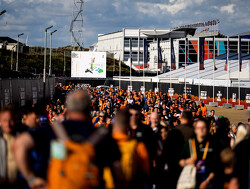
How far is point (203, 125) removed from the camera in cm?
568

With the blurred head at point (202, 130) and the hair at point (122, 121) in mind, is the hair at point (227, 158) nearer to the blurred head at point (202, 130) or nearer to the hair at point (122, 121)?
the blurred head at point (202, 130)

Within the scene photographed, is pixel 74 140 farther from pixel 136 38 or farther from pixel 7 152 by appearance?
pixel 136 38

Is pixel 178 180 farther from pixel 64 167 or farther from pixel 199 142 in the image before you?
pixel 64 167

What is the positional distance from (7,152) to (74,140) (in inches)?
55.2

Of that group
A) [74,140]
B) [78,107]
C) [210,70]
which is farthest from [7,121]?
[210,70]

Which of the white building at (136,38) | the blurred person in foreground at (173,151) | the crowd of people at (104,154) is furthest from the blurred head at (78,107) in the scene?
the white building at (136,38)

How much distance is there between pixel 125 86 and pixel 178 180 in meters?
52.8

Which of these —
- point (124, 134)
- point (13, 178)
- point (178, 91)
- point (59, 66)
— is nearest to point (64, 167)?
point (124, 134)

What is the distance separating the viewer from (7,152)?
4621 mm

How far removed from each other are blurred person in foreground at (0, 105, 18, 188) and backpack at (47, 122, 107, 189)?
1.05 meters

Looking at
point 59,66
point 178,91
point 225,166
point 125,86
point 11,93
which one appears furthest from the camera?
point 59,66

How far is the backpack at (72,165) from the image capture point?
11.5ft

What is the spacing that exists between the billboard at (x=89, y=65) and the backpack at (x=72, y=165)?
202ft

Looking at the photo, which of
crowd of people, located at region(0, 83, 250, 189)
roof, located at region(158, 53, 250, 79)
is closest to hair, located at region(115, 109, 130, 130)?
crowd of people, located at region(0, 83, 250, 189)
